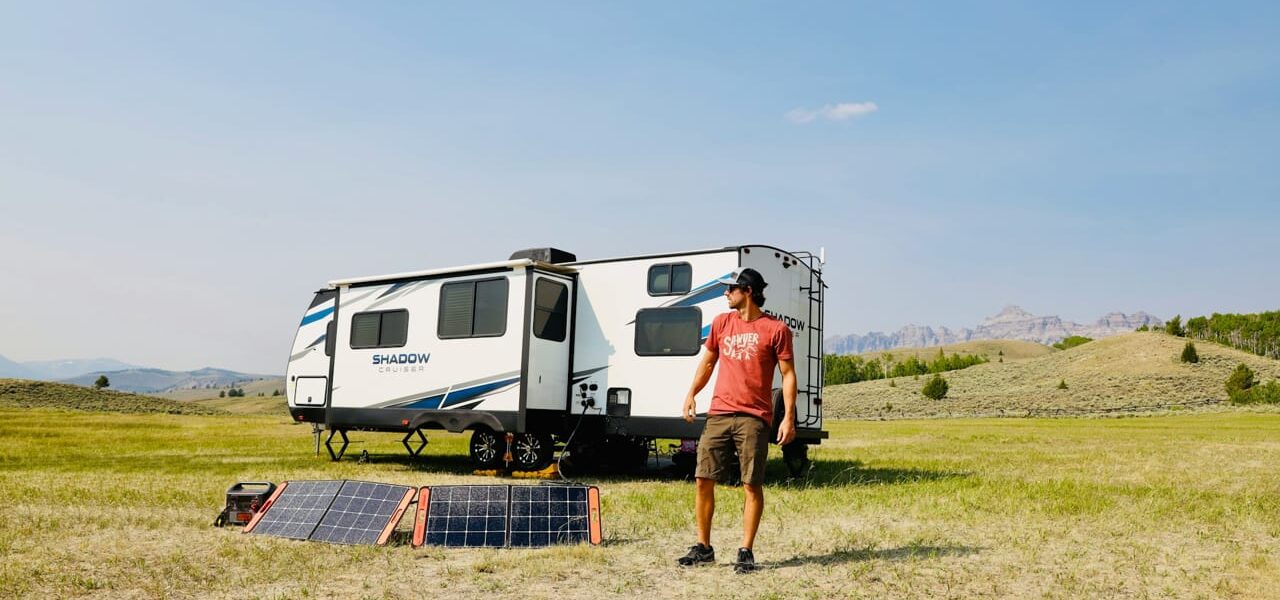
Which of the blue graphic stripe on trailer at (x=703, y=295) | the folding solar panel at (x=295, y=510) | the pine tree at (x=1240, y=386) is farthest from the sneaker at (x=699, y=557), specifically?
the pine tree at (x=1240, y=386)

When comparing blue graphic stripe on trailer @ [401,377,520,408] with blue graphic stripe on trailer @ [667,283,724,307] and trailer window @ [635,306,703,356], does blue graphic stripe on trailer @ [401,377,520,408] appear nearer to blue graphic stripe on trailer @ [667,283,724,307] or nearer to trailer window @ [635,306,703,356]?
trailer window @ [635,306,703,356]

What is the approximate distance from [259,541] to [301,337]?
10146 mm

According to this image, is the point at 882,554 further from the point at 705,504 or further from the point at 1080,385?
the point at 1080,385

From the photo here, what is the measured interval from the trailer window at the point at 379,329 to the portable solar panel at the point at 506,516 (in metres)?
7.05

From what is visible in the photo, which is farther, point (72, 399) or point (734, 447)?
point (72, 399)

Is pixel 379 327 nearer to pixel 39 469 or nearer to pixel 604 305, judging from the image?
pixel 604 305

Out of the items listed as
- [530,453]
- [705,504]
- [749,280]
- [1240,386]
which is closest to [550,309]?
[530,453]

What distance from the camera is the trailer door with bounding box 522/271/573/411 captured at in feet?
40.9

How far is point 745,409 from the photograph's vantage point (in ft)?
20.2

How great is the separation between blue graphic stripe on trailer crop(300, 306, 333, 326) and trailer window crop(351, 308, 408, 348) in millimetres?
1724

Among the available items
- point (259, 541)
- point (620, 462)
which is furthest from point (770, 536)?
point (620, 462)

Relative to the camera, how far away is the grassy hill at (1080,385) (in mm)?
60281

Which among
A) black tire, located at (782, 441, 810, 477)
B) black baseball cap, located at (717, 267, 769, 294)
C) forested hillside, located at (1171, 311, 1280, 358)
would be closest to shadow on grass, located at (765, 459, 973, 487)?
black tire, located at (782, 441, 810, 477)

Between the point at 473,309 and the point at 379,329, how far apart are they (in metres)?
2.15
